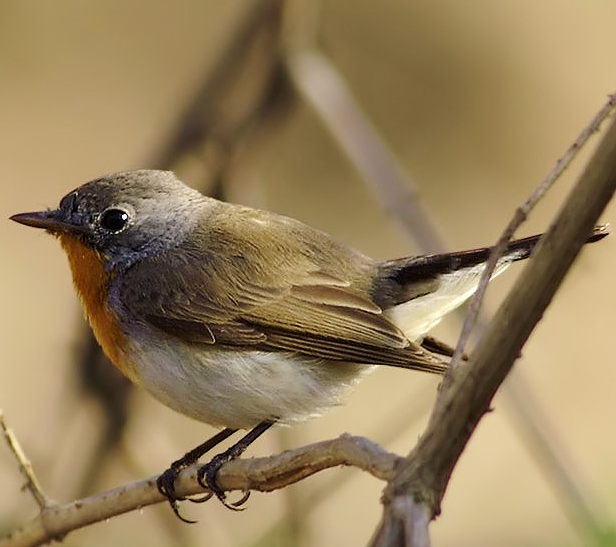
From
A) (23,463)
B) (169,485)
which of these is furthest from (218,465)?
(23,463)

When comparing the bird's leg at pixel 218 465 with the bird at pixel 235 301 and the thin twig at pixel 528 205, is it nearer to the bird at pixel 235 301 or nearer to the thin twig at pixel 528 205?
the bird at pixel 235 301

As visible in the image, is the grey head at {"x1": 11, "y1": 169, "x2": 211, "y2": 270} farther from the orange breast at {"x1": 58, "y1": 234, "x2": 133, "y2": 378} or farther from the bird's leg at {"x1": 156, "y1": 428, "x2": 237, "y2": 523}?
the bird's leg at {"x1": 156, "y1": 428, "x2": 237, "y2": 523}

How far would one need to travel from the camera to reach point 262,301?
15.1ft

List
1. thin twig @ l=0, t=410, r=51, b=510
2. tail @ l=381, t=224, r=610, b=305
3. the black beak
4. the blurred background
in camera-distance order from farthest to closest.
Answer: the blurred background, the black beak, tail @ l=381, t=224, r=610, b=305, thin twig @ l=0, t=410, r=51, b=510

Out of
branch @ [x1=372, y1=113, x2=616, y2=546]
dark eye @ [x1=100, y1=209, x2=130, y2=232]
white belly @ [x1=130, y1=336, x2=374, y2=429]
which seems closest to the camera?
branch @ [x1=372, y1=113, x2=616, y2=546]

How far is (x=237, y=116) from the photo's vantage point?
635 centimetres

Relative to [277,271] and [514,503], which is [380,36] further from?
[277,271]

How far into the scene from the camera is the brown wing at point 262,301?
4391 millimetres

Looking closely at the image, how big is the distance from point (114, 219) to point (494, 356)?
121 inches

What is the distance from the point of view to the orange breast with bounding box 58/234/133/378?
460cm

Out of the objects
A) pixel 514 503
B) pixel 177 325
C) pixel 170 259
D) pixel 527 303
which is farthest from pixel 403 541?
pixel 514 503

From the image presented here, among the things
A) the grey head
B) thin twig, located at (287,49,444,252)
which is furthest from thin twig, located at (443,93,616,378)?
the grey head

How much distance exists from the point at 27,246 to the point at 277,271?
5.47 m

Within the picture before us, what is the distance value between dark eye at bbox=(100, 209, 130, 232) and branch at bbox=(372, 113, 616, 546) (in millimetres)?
2952
